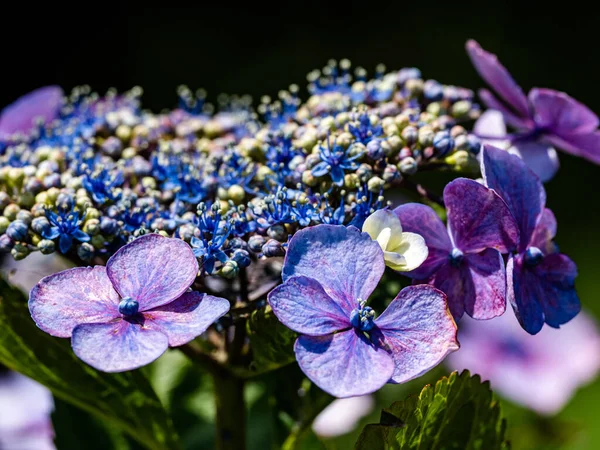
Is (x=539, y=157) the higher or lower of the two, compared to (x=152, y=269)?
lower

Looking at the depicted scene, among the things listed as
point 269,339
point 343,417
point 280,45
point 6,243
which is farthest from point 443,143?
point 280,45

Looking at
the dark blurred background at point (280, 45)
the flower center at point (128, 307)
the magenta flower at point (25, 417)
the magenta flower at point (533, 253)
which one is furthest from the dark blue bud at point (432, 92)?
the dark blurred background at point (280, 45)

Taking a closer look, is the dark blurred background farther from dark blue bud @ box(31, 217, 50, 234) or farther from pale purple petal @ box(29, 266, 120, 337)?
pale purple petal @ box(29, 266, 120, 337)

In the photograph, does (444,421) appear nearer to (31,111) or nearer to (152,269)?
(152,269)

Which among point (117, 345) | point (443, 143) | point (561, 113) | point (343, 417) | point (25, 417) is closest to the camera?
point (117, 345)

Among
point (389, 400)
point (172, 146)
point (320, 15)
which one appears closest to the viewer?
point (172, 146)

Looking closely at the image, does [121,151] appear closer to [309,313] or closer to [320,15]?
[309,313]

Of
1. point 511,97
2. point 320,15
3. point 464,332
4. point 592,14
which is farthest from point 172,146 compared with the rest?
point 592,14
